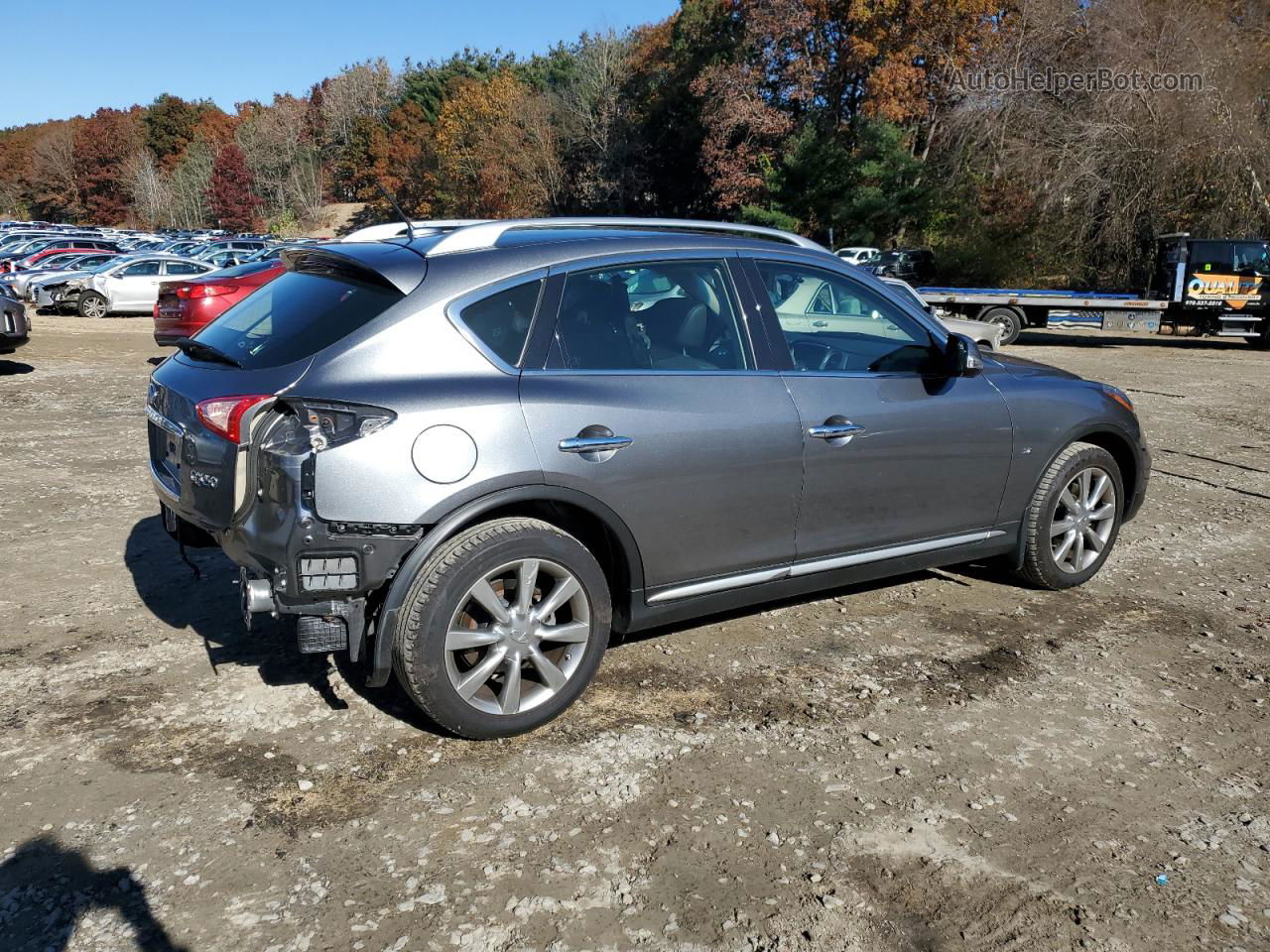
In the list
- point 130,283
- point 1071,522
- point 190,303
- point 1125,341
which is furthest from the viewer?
point 130,283

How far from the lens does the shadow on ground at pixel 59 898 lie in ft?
8.66

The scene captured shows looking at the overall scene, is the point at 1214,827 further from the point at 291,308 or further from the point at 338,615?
the point at 291,308

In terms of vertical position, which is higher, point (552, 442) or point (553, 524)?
point (552, 442)

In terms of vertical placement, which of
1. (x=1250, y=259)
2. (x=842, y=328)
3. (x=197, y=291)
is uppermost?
(x=1250, y=259)

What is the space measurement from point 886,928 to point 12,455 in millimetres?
8187

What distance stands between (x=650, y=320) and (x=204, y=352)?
1.72 m

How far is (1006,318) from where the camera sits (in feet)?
71.4

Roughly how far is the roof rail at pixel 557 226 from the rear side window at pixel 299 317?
1.05 ft

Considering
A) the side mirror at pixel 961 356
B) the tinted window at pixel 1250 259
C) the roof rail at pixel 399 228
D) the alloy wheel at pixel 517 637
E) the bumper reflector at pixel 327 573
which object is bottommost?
the alloy wheel at pixel 517 637

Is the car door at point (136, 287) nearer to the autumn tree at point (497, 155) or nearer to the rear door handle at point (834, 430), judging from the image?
the rear door handle at point (834, 430)

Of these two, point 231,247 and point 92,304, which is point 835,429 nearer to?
point 92,304

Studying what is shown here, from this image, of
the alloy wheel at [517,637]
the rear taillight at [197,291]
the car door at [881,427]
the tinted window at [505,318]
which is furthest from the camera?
the rear taillight at [197,291]

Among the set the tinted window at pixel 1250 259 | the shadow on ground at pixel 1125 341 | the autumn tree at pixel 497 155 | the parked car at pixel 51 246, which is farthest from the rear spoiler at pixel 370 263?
the autumn tree at pixel 497 155

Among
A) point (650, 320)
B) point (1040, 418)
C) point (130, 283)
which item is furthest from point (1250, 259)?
point (130, 283)
